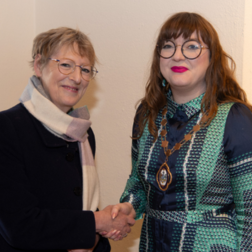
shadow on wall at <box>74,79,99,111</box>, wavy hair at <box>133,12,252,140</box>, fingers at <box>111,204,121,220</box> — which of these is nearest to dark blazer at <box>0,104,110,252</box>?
fingers at <box>111,204,121,220</box>

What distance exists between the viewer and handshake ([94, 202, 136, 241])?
1559 mm

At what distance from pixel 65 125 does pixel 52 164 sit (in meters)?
0.21

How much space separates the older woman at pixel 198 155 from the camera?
143 cm

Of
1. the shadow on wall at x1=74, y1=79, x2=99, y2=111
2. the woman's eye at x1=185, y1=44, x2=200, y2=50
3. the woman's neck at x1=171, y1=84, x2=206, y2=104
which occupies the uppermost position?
the woman's eye at x1=185, y1=44, x2=200, y2=50

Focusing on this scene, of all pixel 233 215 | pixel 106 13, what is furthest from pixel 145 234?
pixel 106 13

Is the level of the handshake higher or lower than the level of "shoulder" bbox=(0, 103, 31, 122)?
lower

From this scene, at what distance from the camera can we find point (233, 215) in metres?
1.52

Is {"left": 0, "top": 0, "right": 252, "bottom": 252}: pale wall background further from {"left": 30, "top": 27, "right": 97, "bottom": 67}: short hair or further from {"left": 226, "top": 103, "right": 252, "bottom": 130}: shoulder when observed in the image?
{"left": 226, "top": 103, "right": 252, "bottom": 130}: shoulder

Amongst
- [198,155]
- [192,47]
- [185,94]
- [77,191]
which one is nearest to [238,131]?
[198,155]

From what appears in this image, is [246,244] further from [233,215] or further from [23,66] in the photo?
[23,66]

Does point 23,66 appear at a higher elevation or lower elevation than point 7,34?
lower

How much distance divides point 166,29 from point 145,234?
1.03 meters

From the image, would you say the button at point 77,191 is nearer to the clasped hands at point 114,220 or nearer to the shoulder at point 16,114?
the clasped hands at point 114,220

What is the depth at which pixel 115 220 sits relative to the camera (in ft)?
5.37
